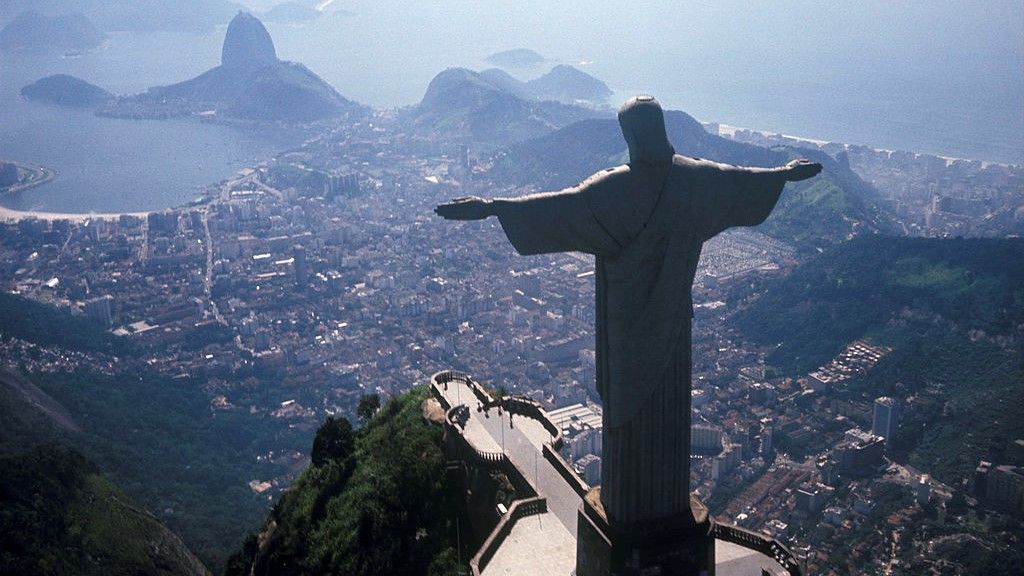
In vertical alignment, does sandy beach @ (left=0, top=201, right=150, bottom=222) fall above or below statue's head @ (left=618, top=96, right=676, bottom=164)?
below

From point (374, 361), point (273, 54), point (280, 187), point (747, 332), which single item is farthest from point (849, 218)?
point (273, 54)

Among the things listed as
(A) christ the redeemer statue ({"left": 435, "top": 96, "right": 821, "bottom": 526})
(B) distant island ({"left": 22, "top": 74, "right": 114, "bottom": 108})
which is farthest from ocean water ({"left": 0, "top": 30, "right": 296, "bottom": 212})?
(A) christ the redeemer statue ({"left": 435, "top": 96, "right": 821, "bottom": 526})

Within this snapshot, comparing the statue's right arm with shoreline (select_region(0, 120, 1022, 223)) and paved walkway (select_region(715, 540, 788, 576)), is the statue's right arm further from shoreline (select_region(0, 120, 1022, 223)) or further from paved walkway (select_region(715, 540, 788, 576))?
shoreline (select_region(0, 120, 1022, 223))

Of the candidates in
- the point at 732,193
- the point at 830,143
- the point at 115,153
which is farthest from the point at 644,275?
the point at 115,153

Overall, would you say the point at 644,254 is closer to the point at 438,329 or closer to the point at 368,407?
the point at 368,407

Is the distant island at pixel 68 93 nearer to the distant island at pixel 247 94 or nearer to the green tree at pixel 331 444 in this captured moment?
the distant island at pixel 247 94
